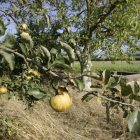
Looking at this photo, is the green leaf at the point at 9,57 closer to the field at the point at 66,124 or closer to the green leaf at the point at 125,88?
the green leaf at the point at 125,88

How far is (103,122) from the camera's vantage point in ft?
7.34

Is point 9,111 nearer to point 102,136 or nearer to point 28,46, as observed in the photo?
point 102,136

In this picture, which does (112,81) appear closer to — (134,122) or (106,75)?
(106,75)

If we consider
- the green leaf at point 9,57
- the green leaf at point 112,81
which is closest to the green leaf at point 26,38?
the green leaf at point 9,57

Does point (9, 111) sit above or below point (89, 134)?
above

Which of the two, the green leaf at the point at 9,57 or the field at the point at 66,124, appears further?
the field at the point at 66,124

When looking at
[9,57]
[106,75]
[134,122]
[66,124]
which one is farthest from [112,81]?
[66,124]

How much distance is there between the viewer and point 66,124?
2143 mm

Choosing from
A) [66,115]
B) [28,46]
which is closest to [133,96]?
[28,46]

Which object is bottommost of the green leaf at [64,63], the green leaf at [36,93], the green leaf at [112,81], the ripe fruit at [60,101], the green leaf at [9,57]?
the ripe fruit at [60,101]

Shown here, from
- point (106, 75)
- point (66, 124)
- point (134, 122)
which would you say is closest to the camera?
point (134, 122)

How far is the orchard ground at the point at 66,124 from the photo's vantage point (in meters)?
1.50

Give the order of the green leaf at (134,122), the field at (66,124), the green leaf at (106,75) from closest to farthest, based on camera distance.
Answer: the green leaf at (134,122), the green leaf at (106,75), the field at (66,124)

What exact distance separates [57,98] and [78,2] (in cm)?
337
